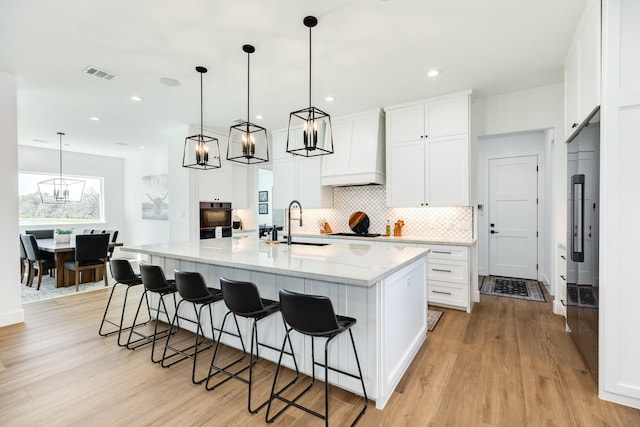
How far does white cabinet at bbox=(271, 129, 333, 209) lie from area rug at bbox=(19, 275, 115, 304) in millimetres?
3402

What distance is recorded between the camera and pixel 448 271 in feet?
12.9

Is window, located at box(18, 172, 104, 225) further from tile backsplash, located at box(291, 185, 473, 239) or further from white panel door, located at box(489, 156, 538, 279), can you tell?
white panel door, located at box(489, 156, 538, 279)

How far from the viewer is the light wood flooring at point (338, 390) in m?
1.93

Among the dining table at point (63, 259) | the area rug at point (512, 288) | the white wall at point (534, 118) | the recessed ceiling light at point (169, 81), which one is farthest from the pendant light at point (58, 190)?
the area rug at point (512, 288)

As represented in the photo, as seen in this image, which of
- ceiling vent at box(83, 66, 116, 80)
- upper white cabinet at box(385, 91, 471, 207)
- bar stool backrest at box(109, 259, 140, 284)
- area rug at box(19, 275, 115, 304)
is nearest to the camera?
bar stool backrest at box(109, 259, 140, 284)

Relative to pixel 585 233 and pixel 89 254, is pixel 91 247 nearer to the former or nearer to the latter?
pixel 89 254

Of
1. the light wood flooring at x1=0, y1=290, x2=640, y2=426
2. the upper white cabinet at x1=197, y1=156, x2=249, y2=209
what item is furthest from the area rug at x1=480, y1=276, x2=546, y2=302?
the upper white cabinet at x1=197, y1=156, x2=249, y2=209

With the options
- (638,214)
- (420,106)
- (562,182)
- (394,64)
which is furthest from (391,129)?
(638,214)

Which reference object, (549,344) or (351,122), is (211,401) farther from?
(351,122)

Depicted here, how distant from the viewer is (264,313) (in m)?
2.10

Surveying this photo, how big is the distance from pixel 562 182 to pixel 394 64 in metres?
2.52

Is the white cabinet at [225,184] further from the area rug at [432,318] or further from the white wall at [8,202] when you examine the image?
the area rug at [432,318]

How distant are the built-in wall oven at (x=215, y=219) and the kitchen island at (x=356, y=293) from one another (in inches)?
113

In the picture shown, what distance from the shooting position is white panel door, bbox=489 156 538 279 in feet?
17.9
